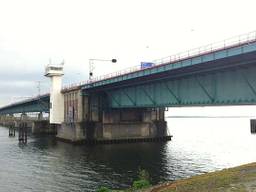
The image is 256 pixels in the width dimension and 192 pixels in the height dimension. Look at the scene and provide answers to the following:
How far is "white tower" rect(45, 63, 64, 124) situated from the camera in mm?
96125

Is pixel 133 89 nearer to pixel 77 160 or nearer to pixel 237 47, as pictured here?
pixel 77 160

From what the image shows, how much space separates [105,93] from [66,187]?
45.9 meters

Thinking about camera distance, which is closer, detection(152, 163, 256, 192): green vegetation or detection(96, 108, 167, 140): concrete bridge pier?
detection(152, 163, 256, 192): green vegetation

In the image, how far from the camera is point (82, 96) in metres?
82.1

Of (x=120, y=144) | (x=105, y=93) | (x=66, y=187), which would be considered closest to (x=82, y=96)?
(x=105, y=93)

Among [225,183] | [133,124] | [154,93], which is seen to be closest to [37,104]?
[133,124]

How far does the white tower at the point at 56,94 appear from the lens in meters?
96.1

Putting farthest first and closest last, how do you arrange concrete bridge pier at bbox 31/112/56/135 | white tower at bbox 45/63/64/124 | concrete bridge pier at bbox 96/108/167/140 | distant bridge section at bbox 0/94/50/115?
distant bridge section at bbox 0/94/50/115 < concrete bridge pier at bbox 31/112/56/135 < white tower at bbox 45/63/64/124 < concrete bridge pier at bbox 96/108/167/140

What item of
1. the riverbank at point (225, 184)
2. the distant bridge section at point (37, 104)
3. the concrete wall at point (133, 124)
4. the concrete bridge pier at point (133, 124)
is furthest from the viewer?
the distant bridge section at point (37, 104)

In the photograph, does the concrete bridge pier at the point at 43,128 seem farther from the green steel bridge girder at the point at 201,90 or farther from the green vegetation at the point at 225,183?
the green vegetation at the point at 225,183

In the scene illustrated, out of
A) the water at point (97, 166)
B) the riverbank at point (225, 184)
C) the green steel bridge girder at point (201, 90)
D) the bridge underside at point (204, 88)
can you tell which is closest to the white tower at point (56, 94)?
the water at point (97, 166)

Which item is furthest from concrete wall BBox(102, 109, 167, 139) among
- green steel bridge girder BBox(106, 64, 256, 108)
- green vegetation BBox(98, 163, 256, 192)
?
green vegetation BBox(98, 163, 256, 192)

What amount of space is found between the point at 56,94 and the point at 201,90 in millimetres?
56996

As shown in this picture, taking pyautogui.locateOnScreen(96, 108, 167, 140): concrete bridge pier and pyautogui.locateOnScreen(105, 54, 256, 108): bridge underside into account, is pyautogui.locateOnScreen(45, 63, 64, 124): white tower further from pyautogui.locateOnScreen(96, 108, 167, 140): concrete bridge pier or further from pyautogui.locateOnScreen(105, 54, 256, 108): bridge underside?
pyautogui.locateOnScreen(105, 54, 256, 108): bridge underside
